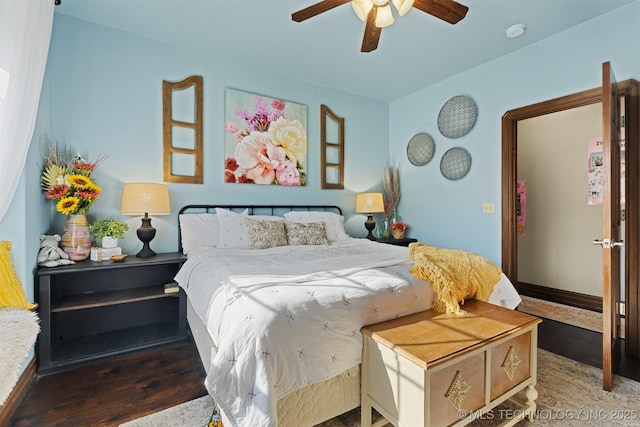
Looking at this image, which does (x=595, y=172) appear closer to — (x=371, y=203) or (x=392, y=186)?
(x=392, y=186)

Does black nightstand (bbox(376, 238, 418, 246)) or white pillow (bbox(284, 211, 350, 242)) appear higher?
white pillow (bbox(284, 211, 350, 242))

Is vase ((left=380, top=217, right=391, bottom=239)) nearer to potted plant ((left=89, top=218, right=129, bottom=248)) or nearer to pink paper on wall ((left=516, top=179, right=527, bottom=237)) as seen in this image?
pink paper on wall ((left=516, top=179, right=527, bottom=237))

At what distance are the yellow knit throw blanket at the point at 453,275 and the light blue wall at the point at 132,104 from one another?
204cm

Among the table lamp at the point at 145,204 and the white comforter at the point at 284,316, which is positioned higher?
the table lamp at the point at 145,204

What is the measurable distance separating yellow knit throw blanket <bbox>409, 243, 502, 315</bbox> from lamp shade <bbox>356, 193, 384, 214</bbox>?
167 centimetres

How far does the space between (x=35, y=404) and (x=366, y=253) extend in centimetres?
231

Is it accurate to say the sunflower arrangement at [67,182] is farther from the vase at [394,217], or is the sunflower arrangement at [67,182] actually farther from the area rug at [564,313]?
the area rug at [564,313]

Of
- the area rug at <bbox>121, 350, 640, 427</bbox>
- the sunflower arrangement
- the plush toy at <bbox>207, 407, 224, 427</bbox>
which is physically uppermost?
the sunflower arrangement

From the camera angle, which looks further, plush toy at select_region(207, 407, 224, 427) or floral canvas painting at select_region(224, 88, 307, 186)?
floral canvas painting at select_region(224, 88, 307, 186)

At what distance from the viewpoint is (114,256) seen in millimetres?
2457

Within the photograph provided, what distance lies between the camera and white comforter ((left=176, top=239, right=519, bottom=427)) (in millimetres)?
1232

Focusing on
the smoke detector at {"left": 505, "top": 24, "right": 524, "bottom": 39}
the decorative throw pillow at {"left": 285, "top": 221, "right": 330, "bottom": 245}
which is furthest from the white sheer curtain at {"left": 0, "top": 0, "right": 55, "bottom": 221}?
the smoke detector at {"left": 505, "top": 24, "right": 524, "bottom": 39}

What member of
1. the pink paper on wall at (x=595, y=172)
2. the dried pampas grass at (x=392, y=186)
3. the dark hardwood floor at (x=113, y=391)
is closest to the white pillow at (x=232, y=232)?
the dark hardwood floor at (x=113, y=391)

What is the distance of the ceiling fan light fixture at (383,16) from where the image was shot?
1.84 metres
